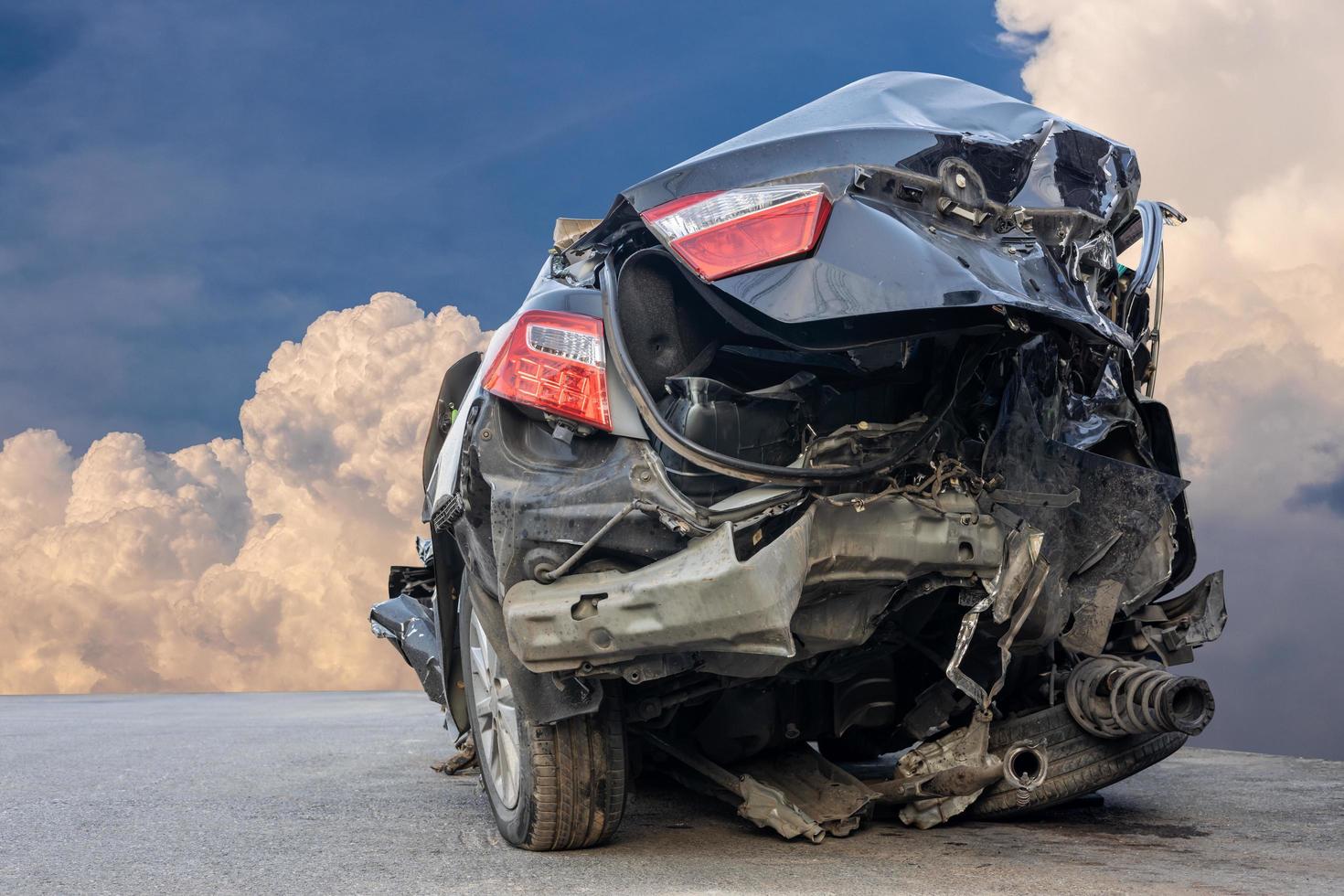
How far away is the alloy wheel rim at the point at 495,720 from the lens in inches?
158

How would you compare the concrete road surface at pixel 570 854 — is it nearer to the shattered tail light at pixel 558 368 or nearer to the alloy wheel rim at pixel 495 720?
the alloy wheel rim at pixel 495 720

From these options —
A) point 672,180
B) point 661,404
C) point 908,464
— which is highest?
point 672,180

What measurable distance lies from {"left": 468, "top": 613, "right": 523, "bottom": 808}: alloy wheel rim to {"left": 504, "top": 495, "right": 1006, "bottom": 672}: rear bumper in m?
0.49

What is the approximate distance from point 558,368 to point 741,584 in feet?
2.71

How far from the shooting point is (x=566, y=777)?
3850 millimetres

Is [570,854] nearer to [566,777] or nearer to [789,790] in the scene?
[566,777]

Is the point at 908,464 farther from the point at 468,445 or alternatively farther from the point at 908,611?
the point at 468,445

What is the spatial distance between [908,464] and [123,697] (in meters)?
15.5

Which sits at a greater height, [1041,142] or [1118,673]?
[1041,142]

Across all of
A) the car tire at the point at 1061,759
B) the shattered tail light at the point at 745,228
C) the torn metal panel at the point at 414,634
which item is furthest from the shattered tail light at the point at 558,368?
the car tire at the point at 1061,759

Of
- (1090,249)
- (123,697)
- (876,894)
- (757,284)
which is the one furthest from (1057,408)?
(123,697)

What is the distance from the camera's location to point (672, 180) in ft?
11.5

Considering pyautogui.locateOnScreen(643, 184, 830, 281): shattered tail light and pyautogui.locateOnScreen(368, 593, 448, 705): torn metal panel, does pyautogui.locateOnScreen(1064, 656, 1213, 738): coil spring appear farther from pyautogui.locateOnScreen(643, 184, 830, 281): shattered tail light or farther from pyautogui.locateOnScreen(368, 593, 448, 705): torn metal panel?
pyautogui.locateOnScreen(368, 593, 448, 705): torn metal panel

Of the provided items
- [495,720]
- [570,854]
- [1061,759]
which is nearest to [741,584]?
[570,854]
